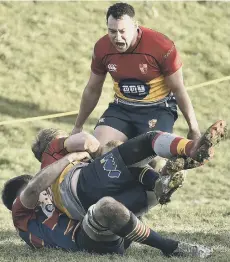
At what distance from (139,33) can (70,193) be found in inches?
62.2

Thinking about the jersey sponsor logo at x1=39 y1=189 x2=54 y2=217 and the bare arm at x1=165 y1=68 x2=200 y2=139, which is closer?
the jersey sponsor logo at x1=39 y1=189 x2=54 y2=217

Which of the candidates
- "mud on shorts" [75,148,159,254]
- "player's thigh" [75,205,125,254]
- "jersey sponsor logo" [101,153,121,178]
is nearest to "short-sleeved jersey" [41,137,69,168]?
"mud on shorts" [75,148,159,254]

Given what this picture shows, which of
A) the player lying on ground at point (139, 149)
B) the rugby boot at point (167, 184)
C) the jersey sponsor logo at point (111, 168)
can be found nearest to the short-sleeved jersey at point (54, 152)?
the player lying on ground at point (139, 149)

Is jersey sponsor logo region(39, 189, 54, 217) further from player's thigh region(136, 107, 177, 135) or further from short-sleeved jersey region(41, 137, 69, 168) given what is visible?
player's thigh region(136, 107, 177, 135)

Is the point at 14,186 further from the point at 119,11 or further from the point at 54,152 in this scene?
the point at 119,11

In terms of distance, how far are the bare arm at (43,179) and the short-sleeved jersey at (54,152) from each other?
18 cm

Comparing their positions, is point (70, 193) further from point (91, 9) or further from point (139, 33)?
point (91, 9)

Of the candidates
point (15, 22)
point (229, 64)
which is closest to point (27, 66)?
point (15, 22)

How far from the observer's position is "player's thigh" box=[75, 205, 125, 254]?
15.2 feet

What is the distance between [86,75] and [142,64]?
6.33m

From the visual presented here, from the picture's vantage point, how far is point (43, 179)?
4723 mm

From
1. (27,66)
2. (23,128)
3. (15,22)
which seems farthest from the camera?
(15,22)

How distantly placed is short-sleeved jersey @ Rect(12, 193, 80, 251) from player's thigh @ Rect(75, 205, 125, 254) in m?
0.08

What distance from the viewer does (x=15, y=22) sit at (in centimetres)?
1319
